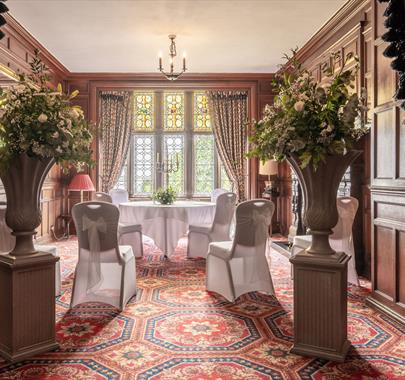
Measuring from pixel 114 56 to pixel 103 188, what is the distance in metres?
2.74

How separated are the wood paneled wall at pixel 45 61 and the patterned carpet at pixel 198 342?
109 inches

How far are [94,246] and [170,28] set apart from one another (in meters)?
3.46

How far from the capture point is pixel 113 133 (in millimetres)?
8359

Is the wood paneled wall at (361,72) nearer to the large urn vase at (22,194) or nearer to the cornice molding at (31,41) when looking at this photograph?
the large urn vase at (22,194)

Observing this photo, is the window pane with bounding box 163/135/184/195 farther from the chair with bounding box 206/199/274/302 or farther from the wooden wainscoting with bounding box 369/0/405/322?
the wooden wainscoting with bounding box 369/0/405/322

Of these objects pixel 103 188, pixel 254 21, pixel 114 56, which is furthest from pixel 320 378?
pixel 103 188

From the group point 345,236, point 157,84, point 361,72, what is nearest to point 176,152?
point 157,84

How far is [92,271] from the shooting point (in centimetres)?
343

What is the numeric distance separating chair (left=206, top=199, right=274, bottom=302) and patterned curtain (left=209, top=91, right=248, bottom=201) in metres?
4.63

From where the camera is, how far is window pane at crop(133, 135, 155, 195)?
28.5ft

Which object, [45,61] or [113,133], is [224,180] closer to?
[113,133]

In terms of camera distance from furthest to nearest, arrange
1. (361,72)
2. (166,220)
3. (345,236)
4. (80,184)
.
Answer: (80,184)
(166,220)
(361,72)
(345,236)

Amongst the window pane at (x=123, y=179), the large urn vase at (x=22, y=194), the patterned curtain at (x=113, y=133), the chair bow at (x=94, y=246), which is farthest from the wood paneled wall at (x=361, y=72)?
the window pane at (x=123, y=179)

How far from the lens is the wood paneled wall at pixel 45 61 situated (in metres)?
5.24
